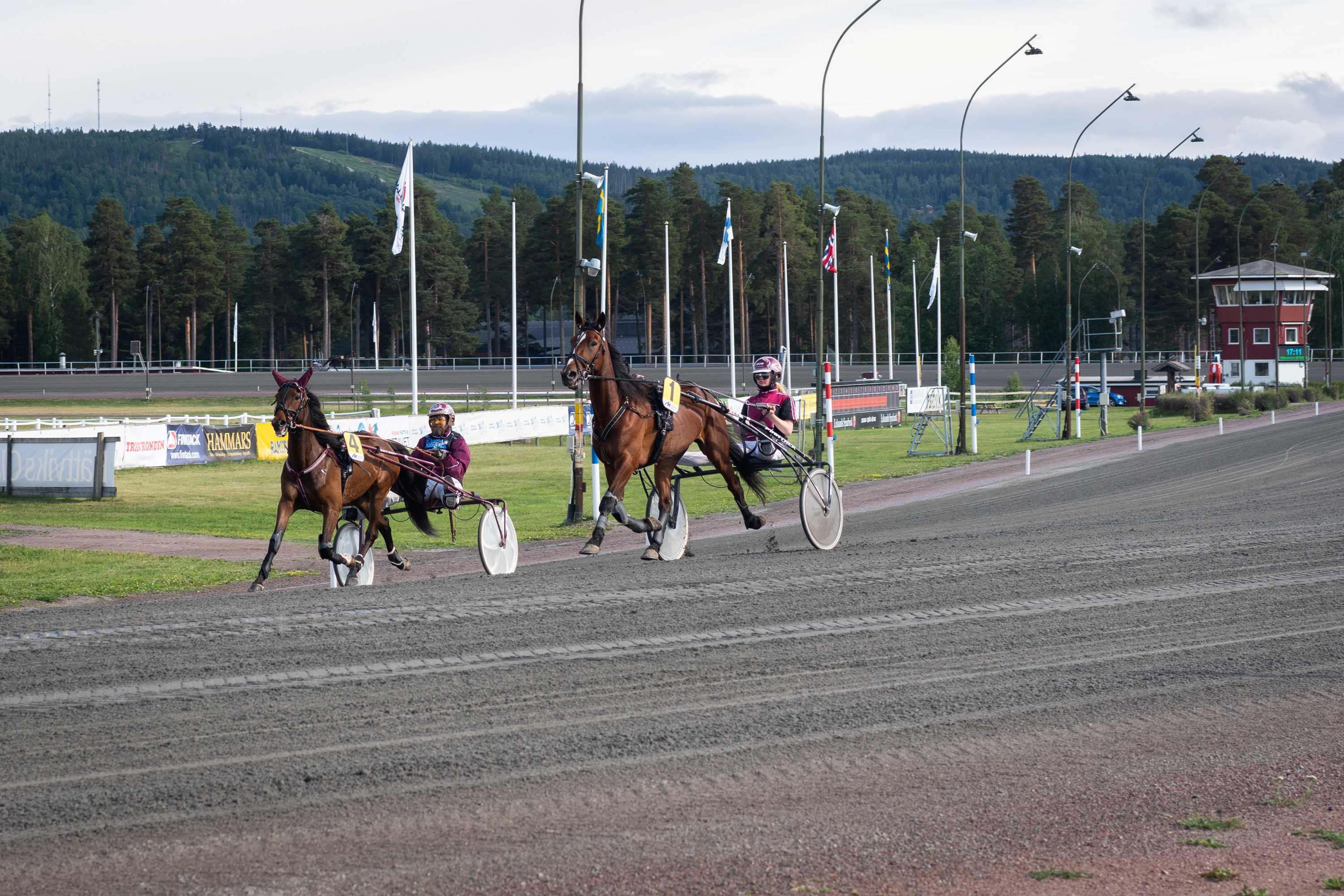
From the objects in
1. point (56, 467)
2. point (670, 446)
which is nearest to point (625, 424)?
point (670, 446)

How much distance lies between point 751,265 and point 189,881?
10111cm

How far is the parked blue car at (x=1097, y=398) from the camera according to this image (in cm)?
6225

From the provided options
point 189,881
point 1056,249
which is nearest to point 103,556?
point 189,881

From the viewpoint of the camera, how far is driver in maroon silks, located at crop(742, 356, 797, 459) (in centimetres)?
1370

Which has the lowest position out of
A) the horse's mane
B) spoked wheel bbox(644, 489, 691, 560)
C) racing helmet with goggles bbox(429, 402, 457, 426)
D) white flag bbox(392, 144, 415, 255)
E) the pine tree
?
spoked wheel bbox(644, 489, 691, 560)

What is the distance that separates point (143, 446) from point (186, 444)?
52.3 inches

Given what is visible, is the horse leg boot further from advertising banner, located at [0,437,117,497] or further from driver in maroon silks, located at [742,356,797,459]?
advertising banner, located at [0,437,117,497]

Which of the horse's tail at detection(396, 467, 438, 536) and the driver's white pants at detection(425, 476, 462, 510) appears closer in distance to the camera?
the driver's white pants at detection(425, 476, 462, 510)

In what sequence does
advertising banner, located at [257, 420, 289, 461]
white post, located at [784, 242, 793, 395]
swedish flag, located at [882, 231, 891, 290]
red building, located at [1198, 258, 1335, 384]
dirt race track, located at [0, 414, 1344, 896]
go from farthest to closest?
red building, located at [1198, 258, 1335, 384] → swedish flag, located at [882, 231, 891, 290] → white post, located at [784, 242, 793, 395] → advertising banner, located at [257, 420, 289, 461] → dirt race track, located at [0, 414, 1344, 896]

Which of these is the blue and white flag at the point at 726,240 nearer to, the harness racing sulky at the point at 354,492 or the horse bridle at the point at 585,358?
the harness racing sulky at the point at 354,492

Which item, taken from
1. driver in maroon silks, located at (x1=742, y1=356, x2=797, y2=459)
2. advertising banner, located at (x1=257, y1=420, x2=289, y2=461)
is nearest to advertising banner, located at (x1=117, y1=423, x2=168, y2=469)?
advertising banner, located at (x1=257, y1=420, x2=289, y2=461)

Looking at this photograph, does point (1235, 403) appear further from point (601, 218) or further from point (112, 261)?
point (112, 261)

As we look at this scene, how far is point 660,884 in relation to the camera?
4.58m

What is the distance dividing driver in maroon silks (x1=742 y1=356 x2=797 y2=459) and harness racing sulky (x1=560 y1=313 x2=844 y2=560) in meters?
0.01
